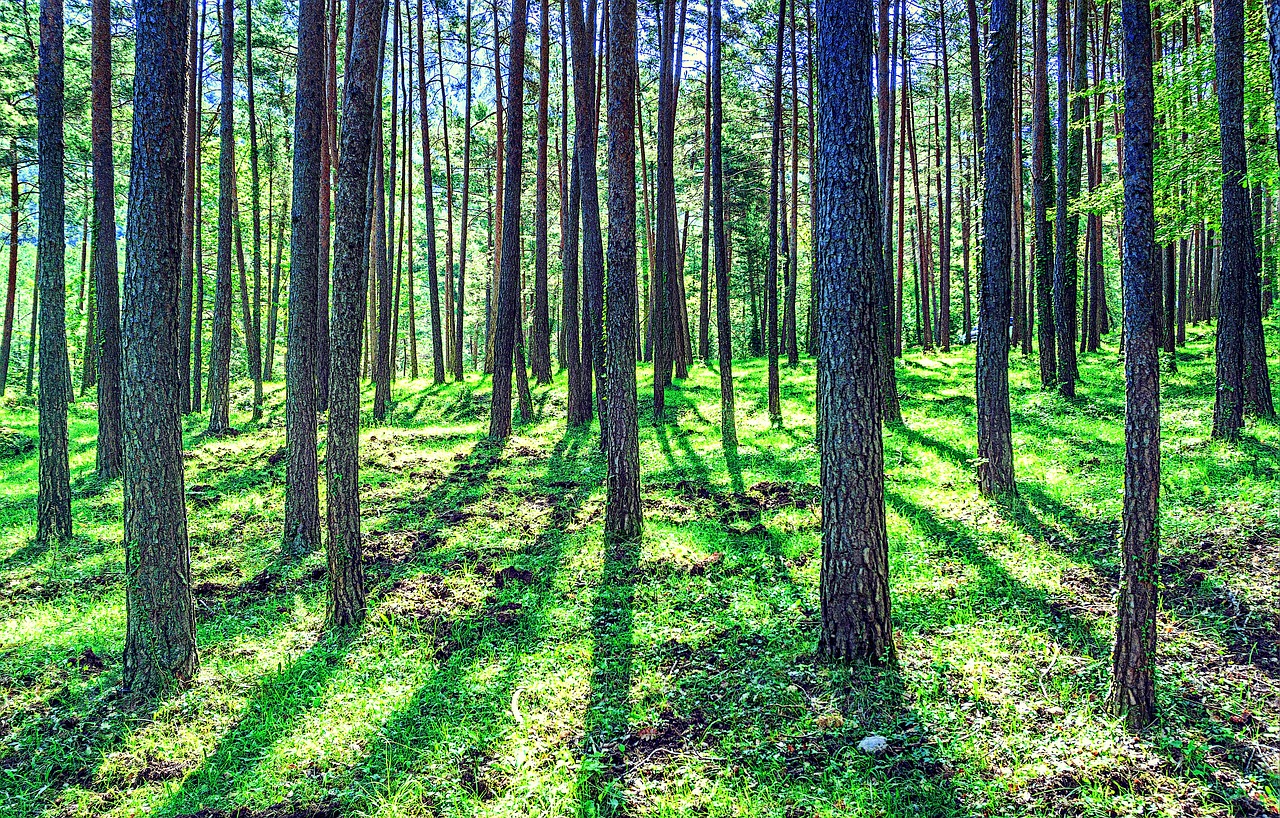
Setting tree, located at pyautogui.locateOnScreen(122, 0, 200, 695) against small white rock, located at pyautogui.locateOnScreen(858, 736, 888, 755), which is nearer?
small white rock, located at pyautogui.locateOnScreen(858, 736, 888, 755)

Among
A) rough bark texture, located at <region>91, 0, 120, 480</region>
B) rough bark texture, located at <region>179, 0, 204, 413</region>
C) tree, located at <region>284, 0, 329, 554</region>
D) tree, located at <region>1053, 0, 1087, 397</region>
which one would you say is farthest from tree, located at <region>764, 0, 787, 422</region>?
rough bark texture, located at <region>179, 0, 204, 413</region>

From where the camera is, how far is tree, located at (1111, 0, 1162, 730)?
12.7ft

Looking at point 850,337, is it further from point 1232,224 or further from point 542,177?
point 542,177

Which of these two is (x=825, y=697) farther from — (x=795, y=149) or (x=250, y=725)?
(x=795, y=149)

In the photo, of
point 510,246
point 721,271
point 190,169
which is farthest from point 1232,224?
point 190,169

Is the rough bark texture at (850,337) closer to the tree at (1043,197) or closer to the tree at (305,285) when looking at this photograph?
the tree at (305,285)

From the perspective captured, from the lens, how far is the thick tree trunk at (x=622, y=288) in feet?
25.1

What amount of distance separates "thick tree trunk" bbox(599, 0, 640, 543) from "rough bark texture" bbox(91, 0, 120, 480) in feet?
22.4

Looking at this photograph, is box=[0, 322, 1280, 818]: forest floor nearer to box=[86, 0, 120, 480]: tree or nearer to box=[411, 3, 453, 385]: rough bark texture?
box=[86, 0, 120, 480]: tree

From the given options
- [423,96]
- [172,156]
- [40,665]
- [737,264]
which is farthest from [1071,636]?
[737,264]

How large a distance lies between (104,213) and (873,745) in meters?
12.0

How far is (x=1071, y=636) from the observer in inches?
198

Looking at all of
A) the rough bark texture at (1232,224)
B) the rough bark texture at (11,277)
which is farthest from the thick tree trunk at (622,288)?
the rough bark texture at (11,277)

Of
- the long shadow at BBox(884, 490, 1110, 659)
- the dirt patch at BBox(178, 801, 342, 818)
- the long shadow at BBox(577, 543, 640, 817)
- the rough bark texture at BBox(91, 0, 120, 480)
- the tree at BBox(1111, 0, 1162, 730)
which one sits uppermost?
the rough bark texture at BBox(91, 0, 120, 480)
